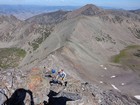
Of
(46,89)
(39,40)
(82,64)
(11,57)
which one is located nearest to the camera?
(46,89)

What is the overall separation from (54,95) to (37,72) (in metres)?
4.76

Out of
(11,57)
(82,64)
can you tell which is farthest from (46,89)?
(11,57)

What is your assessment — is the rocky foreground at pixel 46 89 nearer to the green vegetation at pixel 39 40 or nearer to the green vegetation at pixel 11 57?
the green vegetation at pixel 11 57

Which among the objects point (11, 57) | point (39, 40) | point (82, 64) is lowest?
point (11, 57)

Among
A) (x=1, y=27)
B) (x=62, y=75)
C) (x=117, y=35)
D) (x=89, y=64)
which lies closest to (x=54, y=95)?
(x=62, y=75)

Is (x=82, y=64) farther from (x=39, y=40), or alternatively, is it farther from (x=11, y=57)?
(x=39, y=40)

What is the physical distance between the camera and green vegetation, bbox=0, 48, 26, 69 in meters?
94.0

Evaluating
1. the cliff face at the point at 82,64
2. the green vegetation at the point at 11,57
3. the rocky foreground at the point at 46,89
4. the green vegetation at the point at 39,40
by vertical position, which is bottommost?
the green vegetation at the point at 11,57

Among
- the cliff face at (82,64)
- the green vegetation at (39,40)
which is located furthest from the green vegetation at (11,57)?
the green vegetation at (39,40)

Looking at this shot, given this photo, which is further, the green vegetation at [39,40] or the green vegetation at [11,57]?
the green vegetation at [39,40]

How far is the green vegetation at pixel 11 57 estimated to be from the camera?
93956 mm

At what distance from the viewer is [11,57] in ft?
340

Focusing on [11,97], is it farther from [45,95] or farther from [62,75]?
[62,75]

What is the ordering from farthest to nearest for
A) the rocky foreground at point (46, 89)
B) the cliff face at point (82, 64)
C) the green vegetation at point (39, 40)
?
the green vegetation at point (39, 40) → the cliff face at point (82, 64) → the rocky foreground at point (46, 89)
